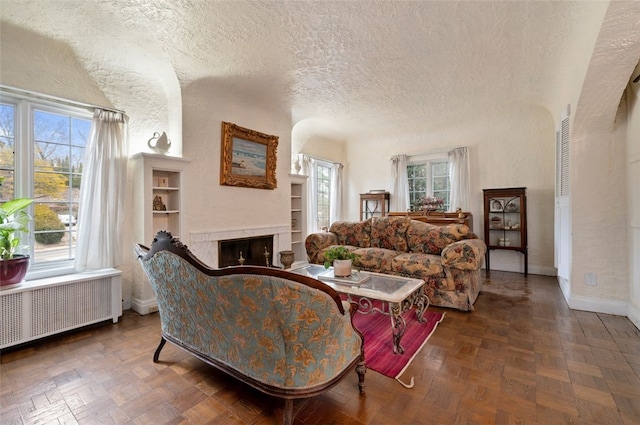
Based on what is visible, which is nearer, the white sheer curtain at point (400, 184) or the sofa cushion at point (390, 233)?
the sofa cushion at point (390, 233)

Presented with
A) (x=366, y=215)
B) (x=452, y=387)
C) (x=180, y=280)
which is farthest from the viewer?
(x=366, y=215)

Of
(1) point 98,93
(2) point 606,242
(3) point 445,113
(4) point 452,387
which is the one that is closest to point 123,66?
(1) point 98,93

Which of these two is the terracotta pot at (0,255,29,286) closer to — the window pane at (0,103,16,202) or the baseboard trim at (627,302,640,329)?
the window pane at (0,103,16,202)

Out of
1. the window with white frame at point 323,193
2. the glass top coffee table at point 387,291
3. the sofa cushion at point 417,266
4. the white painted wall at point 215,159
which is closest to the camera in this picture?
the glass top coffee table at point 387,291

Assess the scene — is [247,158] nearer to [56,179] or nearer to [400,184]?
[56,179]

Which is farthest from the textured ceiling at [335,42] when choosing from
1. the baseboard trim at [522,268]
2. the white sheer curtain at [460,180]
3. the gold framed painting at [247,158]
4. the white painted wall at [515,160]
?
the baseboard trim at [522,268]

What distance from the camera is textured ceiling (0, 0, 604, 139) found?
2279mm

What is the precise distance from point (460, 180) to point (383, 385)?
459 centimetres

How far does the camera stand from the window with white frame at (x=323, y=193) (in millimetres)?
6426

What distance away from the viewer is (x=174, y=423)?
1.52 metres

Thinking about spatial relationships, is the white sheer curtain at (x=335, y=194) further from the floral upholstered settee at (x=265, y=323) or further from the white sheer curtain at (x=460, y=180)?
the floral upholstered settee at (x=265, y=323)

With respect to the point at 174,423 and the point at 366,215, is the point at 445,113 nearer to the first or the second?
the point at 366,215

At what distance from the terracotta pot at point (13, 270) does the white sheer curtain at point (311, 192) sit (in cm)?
415

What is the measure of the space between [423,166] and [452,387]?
493cm
